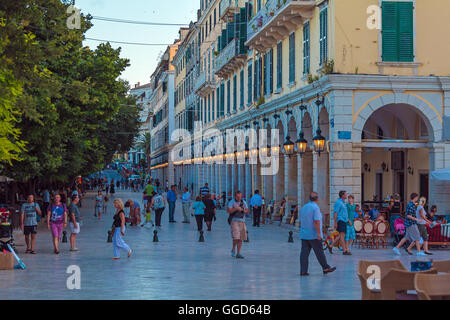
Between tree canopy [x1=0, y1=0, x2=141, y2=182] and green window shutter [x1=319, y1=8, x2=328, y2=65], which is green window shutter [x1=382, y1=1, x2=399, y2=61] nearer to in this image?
green window shutter [x1=319, y1=8, x2=328, y2=65]

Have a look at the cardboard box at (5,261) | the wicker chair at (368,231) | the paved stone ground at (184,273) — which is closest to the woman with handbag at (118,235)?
the paved stone ground at (184,273)

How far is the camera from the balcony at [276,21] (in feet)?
98.0

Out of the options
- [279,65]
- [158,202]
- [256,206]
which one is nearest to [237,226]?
[158,202]

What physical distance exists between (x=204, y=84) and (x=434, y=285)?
163ft

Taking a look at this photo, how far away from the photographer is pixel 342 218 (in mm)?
21312

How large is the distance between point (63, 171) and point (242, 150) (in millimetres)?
13551

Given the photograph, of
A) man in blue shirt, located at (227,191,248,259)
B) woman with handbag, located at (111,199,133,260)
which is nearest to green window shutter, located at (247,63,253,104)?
man in blue shirt, located at (227,191,248,259)

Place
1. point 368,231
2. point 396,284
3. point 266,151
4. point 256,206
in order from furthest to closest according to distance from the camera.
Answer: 1. point 266,151
2. point 256,206
3. point 368,231
4. point 396,284

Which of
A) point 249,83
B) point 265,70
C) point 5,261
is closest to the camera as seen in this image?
point 5,261

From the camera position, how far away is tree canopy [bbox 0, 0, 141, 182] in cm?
1582

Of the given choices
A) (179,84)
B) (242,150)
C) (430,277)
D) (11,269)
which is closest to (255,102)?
(242,150)

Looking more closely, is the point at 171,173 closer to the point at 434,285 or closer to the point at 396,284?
the point at 396,284

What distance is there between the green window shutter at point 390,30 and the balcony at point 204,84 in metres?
29.6

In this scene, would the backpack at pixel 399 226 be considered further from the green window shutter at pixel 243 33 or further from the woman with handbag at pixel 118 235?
the green window shutter at pixel 243 33
